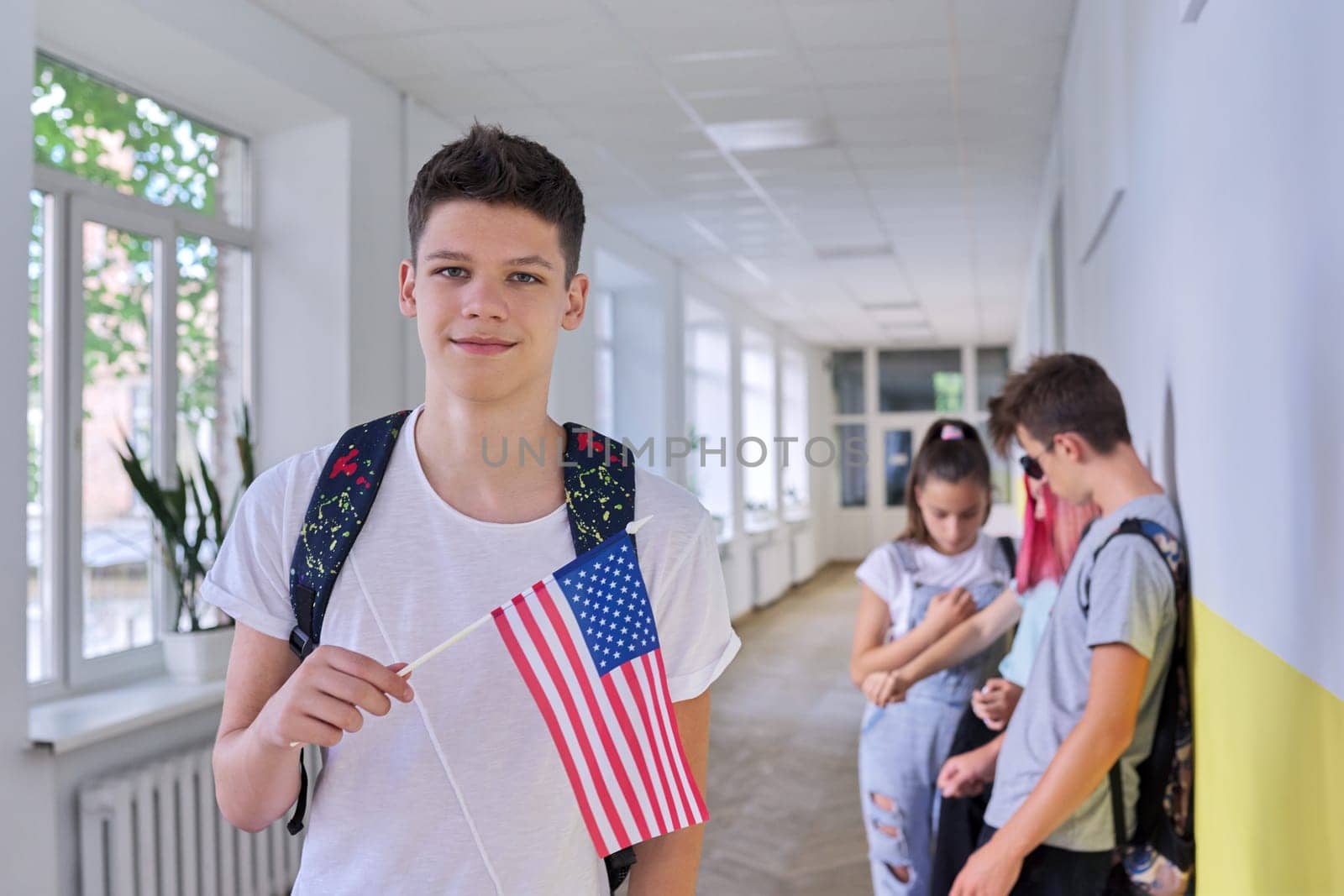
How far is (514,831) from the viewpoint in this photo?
120 cm

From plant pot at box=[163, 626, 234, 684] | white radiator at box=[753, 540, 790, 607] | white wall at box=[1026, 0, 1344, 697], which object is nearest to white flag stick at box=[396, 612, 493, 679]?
white wall at box=[1026, 0, 1344, 697]

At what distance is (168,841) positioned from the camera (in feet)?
11.4

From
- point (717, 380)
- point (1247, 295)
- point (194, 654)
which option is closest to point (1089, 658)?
point (1247, 295)

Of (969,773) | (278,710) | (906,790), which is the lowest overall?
(906,790)

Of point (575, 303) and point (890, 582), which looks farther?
point (890, 582)

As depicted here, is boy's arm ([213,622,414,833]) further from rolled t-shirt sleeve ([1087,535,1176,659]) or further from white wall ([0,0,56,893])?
white wall ([0,0,56,893])

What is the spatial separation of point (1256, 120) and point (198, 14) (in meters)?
3.48

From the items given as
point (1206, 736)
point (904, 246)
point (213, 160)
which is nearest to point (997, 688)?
point (1206, 736)

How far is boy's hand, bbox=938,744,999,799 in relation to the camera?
247 cm

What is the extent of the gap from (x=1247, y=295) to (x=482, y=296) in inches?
38.8

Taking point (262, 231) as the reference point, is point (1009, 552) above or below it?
below

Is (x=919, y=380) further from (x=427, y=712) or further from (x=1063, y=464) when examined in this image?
(x=427, y=712)

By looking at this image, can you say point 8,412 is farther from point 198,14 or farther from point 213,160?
point 213,160

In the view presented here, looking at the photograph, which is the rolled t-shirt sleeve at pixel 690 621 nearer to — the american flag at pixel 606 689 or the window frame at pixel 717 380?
the american flag at pixel 606 689
